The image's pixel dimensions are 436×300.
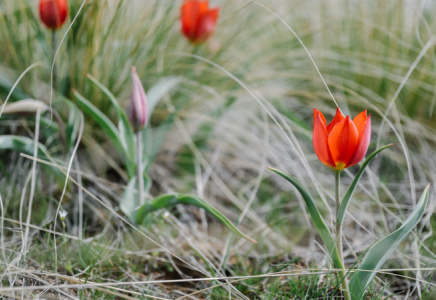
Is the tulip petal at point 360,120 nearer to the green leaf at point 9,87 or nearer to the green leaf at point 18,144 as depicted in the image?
the green leaf at point 18,144

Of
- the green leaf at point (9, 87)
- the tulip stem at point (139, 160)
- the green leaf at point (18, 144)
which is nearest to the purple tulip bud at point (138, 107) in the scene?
the tulip stem at point (139, 160)

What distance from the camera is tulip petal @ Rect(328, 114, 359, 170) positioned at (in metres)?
0.66

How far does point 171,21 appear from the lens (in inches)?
58.2

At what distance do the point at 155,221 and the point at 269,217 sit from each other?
38 cm

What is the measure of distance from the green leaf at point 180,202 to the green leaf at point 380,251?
8.1 inches

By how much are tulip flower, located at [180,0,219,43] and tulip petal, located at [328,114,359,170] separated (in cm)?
81

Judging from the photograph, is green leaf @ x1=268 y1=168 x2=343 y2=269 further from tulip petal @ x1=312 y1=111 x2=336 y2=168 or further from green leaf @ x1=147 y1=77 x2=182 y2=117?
green leaf @ x1=147 y1=77 x2=182 y2=117

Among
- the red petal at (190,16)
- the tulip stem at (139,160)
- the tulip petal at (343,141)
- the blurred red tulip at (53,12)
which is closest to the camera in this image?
the tulip petal at (343,141)

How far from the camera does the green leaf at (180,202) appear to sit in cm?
78

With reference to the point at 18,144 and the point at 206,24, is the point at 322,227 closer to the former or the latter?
the point at 18,144

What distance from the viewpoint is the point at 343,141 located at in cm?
67

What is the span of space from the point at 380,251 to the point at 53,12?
3.19 ft

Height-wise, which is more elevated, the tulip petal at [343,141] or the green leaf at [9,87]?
the tulip petal at [343,141]

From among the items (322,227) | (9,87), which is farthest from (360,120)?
(9,87)
